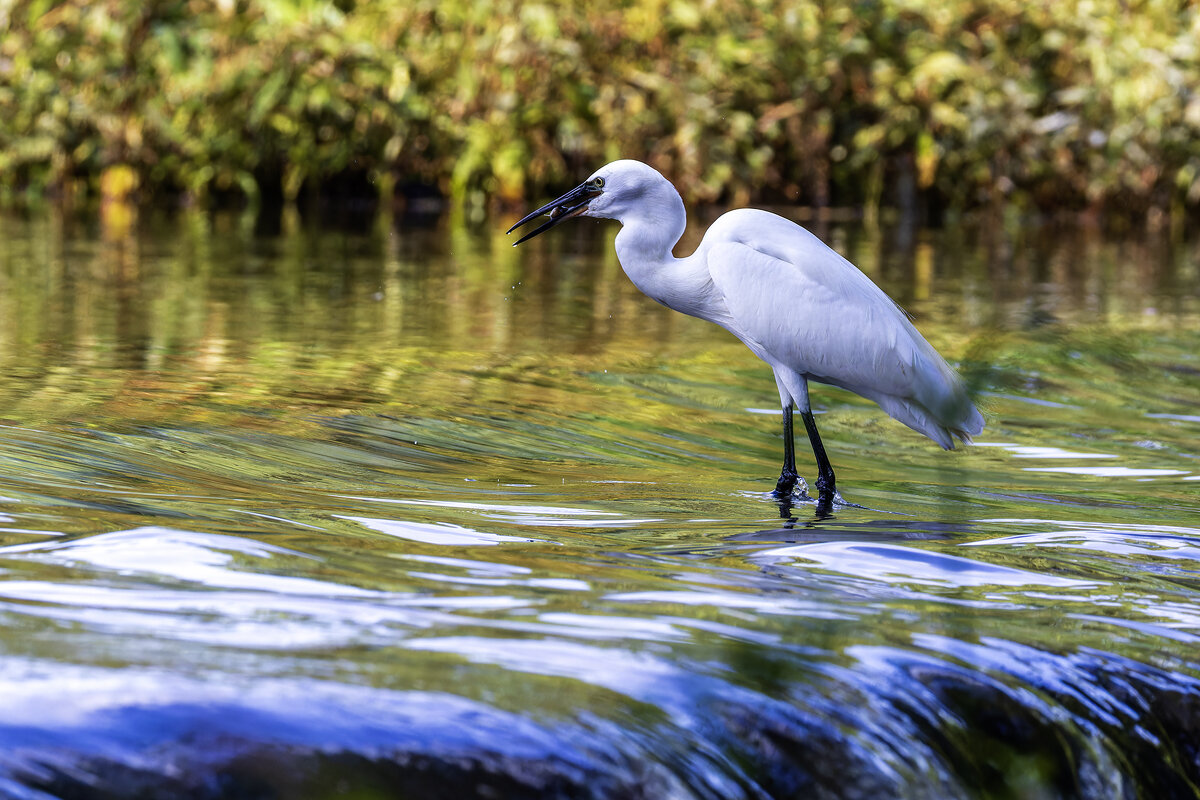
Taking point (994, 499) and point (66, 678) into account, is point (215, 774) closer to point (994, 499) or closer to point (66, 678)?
point (66, 678)

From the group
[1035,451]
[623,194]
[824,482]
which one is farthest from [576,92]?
[824,482]

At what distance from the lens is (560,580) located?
136 inches

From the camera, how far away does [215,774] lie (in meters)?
2.43

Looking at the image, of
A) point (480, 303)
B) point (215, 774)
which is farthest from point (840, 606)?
point (480, 303)

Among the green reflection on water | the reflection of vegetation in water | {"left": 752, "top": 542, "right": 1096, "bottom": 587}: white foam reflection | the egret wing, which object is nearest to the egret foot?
the green reflection on water

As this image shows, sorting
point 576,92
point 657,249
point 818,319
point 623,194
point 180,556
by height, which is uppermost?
point 576,92

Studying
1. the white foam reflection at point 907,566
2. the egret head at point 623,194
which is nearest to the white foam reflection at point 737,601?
the white foam reflection at point 907,566

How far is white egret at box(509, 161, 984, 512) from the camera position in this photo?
15.8 ft

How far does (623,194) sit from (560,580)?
6.18 feet

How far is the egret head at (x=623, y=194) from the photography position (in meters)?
A: 5.01

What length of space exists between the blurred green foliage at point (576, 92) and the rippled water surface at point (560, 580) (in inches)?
380

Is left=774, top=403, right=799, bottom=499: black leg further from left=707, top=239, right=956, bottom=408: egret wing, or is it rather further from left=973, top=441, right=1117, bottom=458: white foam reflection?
left=973, top=441, right=1117, bottom=458: white foam reflection

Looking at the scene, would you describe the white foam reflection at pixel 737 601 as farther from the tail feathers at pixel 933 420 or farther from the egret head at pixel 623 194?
the egret head at pixel 623 194

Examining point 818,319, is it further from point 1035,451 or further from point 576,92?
point 576,92
